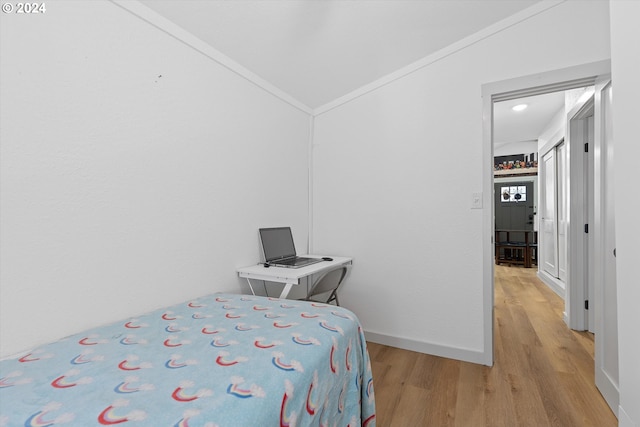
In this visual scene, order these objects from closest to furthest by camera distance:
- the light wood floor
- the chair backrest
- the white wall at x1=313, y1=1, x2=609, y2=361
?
1. the light wood floor
2. the white wall at x1=313, y1=1, x2=609, y2=361
3. the chair backrest

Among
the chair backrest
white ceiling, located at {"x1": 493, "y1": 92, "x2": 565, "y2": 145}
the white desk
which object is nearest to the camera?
the white desk

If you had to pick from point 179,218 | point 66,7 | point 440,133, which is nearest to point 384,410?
point 179,218

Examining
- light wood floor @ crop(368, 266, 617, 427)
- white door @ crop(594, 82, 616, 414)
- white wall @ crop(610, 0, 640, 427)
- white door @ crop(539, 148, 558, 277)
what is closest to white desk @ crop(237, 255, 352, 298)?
light wood floor @ crop(368, 266, 617, 427)

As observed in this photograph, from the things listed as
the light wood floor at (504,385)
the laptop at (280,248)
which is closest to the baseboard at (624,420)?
the light wood floor at (504,385)

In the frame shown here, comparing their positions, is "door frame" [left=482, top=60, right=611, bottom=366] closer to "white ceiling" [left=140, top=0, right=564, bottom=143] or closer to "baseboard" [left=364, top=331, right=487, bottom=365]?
"baseboard" [left=364, top=331, right=487, bottom=365]

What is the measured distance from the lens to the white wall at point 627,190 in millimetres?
1263

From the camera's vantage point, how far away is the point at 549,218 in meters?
4.71

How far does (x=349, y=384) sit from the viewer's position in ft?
4.08

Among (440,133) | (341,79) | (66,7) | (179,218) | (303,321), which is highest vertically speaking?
(341,79)

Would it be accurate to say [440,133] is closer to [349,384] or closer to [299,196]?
[299,196]

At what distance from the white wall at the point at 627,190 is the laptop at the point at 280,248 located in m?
1.74

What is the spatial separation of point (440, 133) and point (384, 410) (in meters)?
1.96

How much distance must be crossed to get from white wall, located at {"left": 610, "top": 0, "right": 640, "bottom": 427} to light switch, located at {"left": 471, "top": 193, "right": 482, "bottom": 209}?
81cm

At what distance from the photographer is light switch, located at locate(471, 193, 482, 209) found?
2.21m
